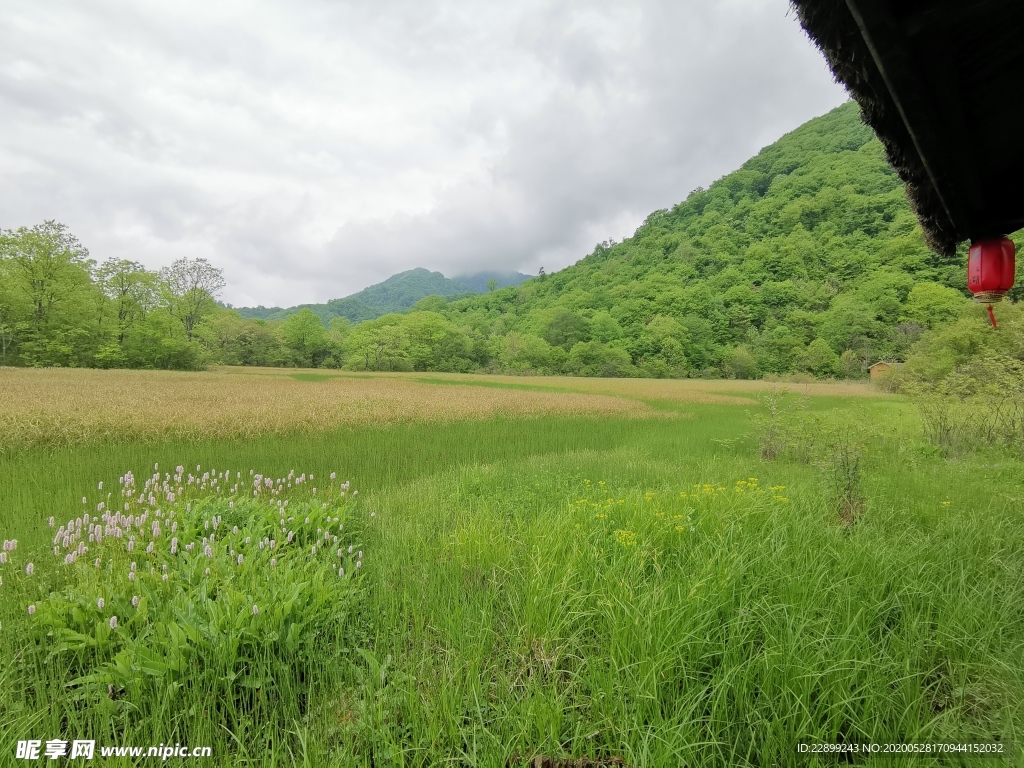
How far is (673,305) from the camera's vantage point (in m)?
75.8

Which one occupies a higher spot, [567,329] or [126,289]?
[126,289]

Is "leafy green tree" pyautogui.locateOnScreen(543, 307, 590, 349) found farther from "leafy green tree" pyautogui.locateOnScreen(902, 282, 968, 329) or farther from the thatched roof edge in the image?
the thatched roof edge

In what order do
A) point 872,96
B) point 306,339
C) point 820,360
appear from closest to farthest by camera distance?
point 872,96 < point 820,360 < point 306,339

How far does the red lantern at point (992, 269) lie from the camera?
3328mm

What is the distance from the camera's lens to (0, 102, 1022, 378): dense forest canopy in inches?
1489

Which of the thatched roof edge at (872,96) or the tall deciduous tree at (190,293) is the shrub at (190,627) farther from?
the tall deciduous tree at (190,293)

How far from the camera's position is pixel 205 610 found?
7.57 ft

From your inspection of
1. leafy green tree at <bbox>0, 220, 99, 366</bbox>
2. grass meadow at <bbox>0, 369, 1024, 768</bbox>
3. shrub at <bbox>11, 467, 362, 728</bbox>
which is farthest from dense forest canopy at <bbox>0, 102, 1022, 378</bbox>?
shrub at <bbox>11, 467, 362, 728</bbox>

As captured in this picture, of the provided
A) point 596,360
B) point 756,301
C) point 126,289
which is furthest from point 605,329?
point 126,289

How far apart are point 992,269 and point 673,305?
78.9 m

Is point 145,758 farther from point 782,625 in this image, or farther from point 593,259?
point 593,259

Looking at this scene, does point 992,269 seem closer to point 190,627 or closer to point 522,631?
point 522,631

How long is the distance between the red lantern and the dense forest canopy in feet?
88.2

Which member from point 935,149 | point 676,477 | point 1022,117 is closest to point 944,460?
point 676,477
